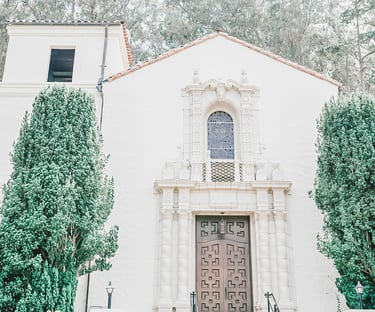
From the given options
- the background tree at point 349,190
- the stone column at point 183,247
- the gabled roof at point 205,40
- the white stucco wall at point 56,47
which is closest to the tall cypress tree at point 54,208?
the stone column at point 183,247

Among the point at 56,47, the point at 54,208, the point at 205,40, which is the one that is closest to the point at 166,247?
the point at 54,208

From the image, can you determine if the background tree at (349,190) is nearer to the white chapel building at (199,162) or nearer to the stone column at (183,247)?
the white chapel building at (199,162)

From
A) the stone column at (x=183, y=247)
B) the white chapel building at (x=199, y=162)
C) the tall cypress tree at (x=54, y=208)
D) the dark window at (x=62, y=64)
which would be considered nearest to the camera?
the tall cypress tree at (x=54, y=208)

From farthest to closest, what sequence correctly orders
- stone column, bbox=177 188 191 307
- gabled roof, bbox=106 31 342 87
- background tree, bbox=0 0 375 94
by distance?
background tree, bbox=0 0 375 94 < gabled roof, bbox=106 31 342 87 < stone column, bbox=177 188 191 307

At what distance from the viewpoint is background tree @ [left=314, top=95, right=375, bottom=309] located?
9.35 m

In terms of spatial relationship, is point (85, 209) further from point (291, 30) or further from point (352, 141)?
point (291, 30)

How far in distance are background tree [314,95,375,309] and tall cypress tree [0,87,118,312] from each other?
4.90m

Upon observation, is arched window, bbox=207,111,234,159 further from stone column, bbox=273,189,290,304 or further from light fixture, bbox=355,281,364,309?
light fixture, bbox=355,281,364,309

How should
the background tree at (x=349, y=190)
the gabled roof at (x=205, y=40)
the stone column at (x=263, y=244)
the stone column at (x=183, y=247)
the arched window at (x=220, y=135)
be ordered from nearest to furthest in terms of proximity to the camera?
the background tree at (x=349, y=190) < the stone column at (x=183, y=247) < the stone column at (x=263, y=244) < the arched window at (x=220, y=135) < the gabled roof at (x=205, y=40)

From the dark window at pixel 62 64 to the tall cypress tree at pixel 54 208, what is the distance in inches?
155

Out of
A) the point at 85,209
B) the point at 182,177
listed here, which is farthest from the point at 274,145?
the point at 85,209

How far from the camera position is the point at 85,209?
9.23 metres

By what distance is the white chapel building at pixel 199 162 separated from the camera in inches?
422

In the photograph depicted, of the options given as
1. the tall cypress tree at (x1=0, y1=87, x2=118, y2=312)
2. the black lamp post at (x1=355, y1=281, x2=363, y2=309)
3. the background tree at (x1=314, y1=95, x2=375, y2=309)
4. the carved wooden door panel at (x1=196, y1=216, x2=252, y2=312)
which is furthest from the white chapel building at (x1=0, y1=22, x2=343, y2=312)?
the black lamp post at (x1=355, y1=281, x2=363, y2=309)
